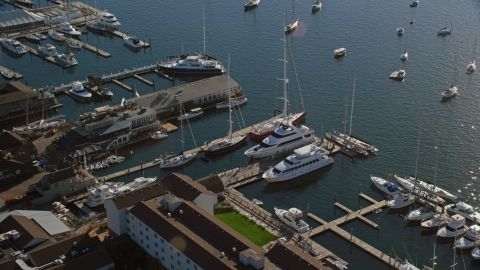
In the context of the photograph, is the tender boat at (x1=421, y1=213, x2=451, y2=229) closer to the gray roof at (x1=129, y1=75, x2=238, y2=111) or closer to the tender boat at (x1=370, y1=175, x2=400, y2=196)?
the tender boat at (x1=370, y1=175, x2=400, y2=196)

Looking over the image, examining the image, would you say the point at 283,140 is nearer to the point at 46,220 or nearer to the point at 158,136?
the point at 158,136

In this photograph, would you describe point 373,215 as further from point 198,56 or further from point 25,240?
point 198,56

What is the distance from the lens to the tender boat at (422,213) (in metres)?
81.9

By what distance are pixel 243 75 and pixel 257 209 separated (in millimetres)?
49303

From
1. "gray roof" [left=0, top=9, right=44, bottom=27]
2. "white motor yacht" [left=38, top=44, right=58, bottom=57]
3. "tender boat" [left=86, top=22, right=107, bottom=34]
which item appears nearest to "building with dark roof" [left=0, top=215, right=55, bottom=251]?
"white motor yacht" [left=38, top=44, right=58, bottom=57]

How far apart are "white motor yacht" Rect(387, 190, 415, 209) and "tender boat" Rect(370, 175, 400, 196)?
3.82 feet

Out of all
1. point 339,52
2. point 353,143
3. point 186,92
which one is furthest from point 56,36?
point 353,143

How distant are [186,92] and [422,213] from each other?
1791 inches

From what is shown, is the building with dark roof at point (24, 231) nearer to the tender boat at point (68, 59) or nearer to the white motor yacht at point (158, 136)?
the white motor yacht at point (158, 136)

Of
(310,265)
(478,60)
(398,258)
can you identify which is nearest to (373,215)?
(398,258)

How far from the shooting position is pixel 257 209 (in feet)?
271

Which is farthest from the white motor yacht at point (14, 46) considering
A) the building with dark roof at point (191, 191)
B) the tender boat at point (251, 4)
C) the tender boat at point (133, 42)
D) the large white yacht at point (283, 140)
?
the building with dark roof at point (191, 191)

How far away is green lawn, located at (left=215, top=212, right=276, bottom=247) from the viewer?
3008 inches

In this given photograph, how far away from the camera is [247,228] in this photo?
7844 cm
